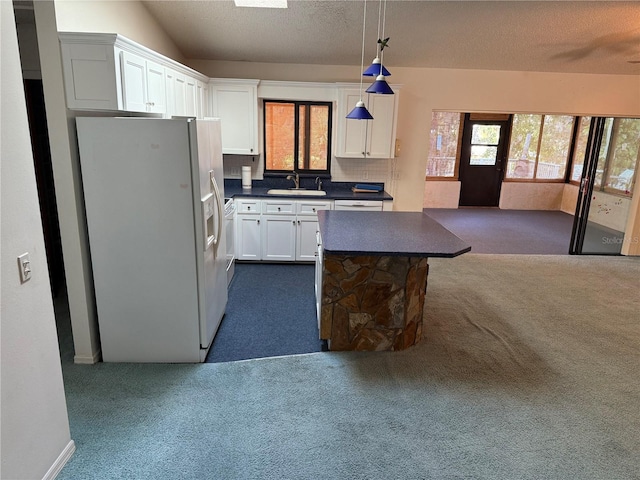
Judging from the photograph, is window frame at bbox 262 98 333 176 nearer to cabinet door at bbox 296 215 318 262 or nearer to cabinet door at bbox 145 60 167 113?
cabinet door at bbox 296 215 318 262

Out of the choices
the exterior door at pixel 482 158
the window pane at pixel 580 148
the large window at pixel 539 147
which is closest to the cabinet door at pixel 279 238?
the exterior door at pixel 482 158

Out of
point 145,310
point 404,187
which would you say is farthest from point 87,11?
point 404,187

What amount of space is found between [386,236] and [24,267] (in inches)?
85.6

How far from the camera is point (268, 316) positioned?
12.3ft

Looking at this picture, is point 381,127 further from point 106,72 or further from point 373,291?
point 106,72

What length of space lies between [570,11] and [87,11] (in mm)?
4095

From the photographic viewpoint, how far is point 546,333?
3529mm

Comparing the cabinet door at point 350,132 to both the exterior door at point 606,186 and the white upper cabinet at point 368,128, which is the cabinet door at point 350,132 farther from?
the exterior door at point 606,186

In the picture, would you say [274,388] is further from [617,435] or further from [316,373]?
[617,435]

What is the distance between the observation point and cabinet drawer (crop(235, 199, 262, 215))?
4.84m

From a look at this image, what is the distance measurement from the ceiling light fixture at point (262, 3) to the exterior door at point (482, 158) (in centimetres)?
626

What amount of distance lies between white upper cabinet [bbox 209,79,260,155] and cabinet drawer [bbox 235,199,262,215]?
2.21 ft

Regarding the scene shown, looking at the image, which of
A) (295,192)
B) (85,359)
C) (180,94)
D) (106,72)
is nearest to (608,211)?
(295,192)

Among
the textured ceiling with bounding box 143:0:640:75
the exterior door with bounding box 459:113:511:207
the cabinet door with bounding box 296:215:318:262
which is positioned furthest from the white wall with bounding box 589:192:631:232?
the cabinet door with bounding box 296:215:318:262
